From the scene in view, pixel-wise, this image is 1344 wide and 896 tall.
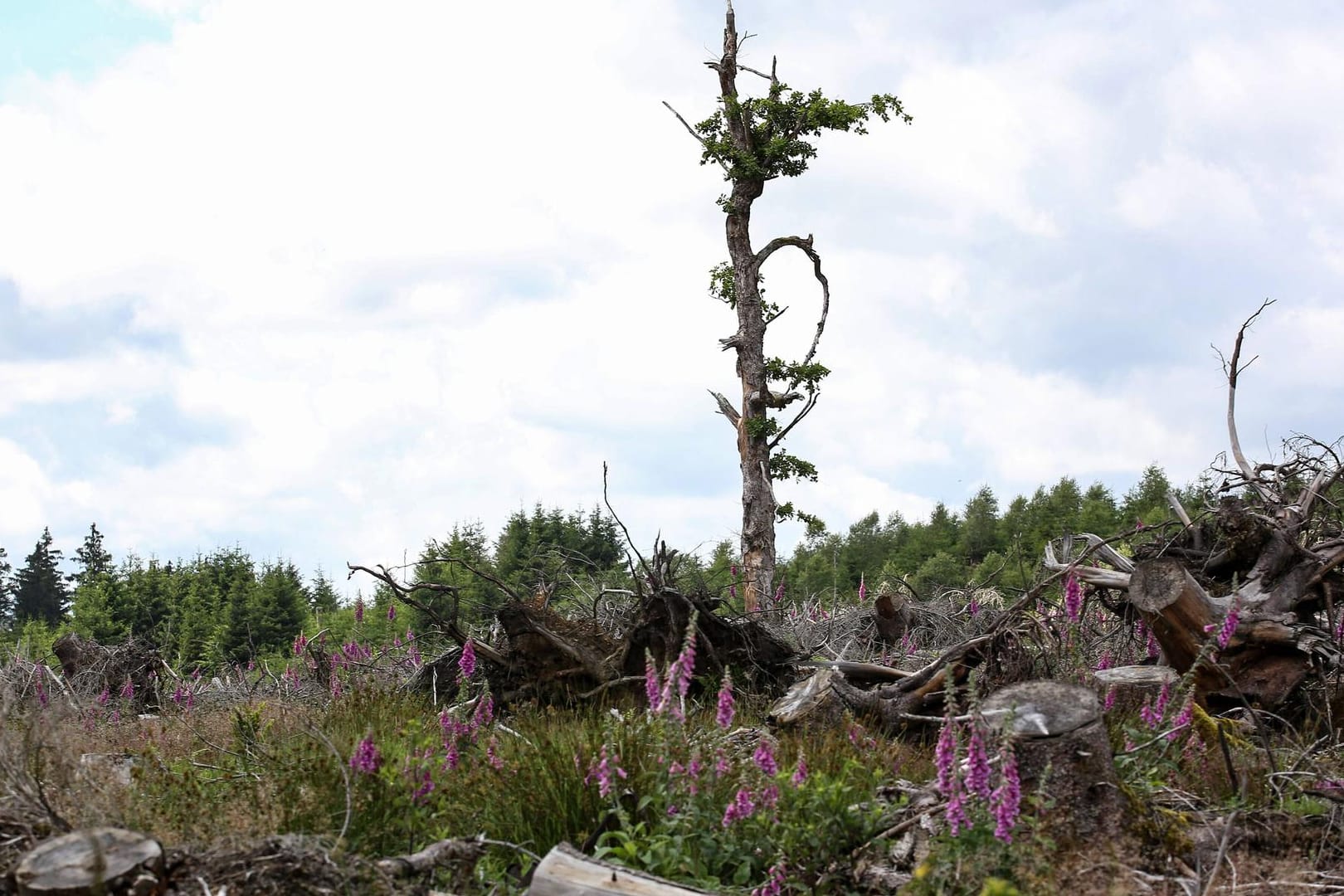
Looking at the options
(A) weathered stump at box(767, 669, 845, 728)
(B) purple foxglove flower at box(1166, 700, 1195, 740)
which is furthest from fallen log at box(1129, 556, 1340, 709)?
(A) weathered stump at box(767, 669, 845, 728)

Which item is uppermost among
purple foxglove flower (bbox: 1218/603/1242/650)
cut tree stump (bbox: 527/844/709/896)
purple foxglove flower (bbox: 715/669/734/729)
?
purple foxglove flower (bbox: 1218/603/1242/650)

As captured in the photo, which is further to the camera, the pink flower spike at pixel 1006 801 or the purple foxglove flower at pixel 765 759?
the purple foxglove flower at pixel 765 759

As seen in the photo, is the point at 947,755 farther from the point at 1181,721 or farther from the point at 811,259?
the point at 811,259

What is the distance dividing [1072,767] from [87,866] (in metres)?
4.34

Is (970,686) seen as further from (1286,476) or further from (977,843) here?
(1286,476)

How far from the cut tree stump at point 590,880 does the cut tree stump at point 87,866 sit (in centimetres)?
152

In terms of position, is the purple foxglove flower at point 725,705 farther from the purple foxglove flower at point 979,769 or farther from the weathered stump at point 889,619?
the weathered stump at point 889,619

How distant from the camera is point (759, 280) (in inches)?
780

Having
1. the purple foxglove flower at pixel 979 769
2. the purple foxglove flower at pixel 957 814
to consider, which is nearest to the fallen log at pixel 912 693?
the purple foxglove flower at pixel 957 814

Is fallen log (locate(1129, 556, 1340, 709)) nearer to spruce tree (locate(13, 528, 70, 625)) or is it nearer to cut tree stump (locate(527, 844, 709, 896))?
cut tree stump (locate(527, 844, 709, 896))

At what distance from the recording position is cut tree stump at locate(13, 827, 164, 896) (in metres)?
4.10

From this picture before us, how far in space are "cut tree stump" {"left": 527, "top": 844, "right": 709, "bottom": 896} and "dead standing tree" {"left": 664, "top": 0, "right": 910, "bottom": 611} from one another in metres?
13.7

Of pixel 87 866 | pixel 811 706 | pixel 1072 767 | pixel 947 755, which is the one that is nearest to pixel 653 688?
pixel 947 755

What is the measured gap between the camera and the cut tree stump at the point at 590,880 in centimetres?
453
